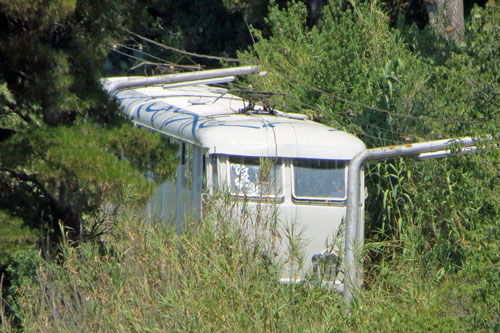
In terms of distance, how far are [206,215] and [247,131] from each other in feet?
8.26

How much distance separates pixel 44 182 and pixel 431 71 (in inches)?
258

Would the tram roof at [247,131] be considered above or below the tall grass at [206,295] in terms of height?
above

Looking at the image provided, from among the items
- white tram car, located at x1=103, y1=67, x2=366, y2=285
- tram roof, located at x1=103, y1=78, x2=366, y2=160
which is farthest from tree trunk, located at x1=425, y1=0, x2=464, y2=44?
white tram car, located at x1=103, y1=67, x2=366, y2=285

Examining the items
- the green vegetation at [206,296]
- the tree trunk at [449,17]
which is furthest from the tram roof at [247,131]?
the tree trunk at [449,17]

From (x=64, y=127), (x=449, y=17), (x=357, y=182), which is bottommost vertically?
(x=357, y=182)

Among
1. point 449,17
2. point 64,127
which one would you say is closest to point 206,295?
point 64,127

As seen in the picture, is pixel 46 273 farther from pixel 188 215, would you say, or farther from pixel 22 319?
pixel 188 215

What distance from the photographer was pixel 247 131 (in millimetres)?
10195

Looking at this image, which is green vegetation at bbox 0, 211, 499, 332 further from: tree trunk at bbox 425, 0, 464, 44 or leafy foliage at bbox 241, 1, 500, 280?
tree trunk at bbox 425, 0, 464, 44

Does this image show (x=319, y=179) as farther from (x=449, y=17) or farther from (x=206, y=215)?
(x=449, y=17)

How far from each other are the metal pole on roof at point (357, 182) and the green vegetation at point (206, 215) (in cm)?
23

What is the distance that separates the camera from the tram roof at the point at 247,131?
10023 millimetres

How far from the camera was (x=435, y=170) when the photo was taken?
10688mm

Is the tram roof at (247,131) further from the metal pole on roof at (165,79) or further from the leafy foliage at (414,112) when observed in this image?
the leafy foliage at (414,112)
